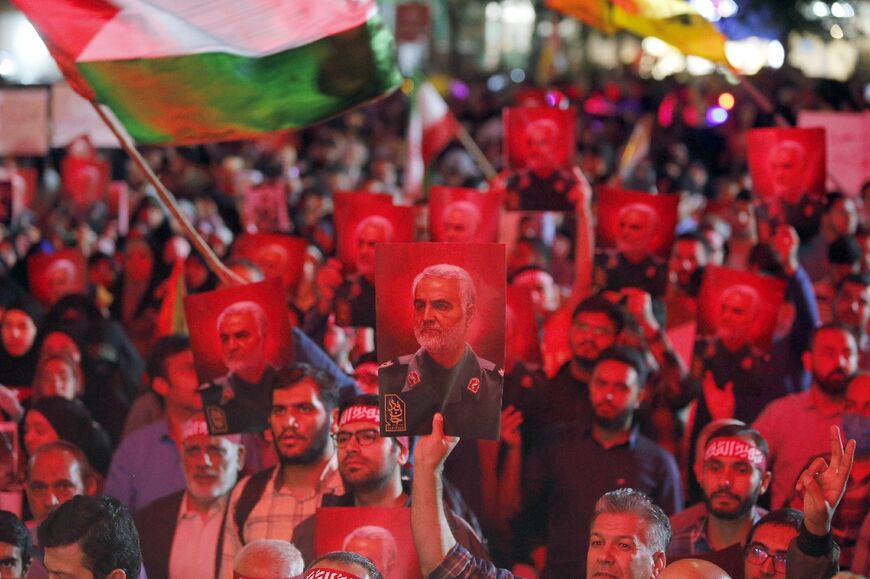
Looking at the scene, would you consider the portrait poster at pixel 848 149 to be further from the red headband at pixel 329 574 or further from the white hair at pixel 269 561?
the red headband at pixel 329 574

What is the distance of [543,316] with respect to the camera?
8.18 m

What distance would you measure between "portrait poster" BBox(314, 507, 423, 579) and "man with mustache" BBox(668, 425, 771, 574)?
3.28ft

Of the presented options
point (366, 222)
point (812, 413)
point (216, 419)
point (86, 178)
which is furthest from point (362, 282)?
point (86, 178)

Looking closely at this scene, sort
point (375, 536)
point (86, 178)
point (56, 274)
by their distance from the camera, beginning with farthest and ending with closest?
point (86, 178) < point (56, 274) < point (375, 536)

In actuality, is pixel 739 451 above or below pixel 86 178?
below

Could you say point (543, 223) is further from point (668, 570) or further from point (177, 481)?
point (668, 570)

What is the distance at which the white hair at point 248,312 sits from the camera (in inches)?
239

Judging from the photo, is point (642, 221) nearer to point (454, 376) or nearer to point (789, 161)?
point (789, 161)

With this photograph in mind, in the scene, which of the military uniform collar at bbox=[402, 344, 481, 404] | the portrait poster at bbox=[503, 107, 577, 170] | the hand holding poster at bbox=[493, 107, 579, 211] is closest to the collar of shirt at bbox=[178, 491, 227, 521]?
the military uniform collar at bbox=[402, 344, 481, 404]

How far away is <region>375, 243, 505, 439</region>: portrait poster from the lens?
4.75 meters

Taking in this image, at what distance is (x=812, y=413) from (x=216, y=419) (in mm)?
2470

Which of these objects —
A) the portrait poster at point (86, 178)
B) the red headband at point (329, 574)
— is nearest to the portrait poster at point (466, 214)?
the red headband at point (329, 574)

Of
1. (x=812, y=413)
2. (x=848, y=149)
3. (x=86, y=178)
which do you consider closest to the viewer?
(x=812, y=413)

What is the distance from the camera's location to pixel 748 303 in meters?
6.71
